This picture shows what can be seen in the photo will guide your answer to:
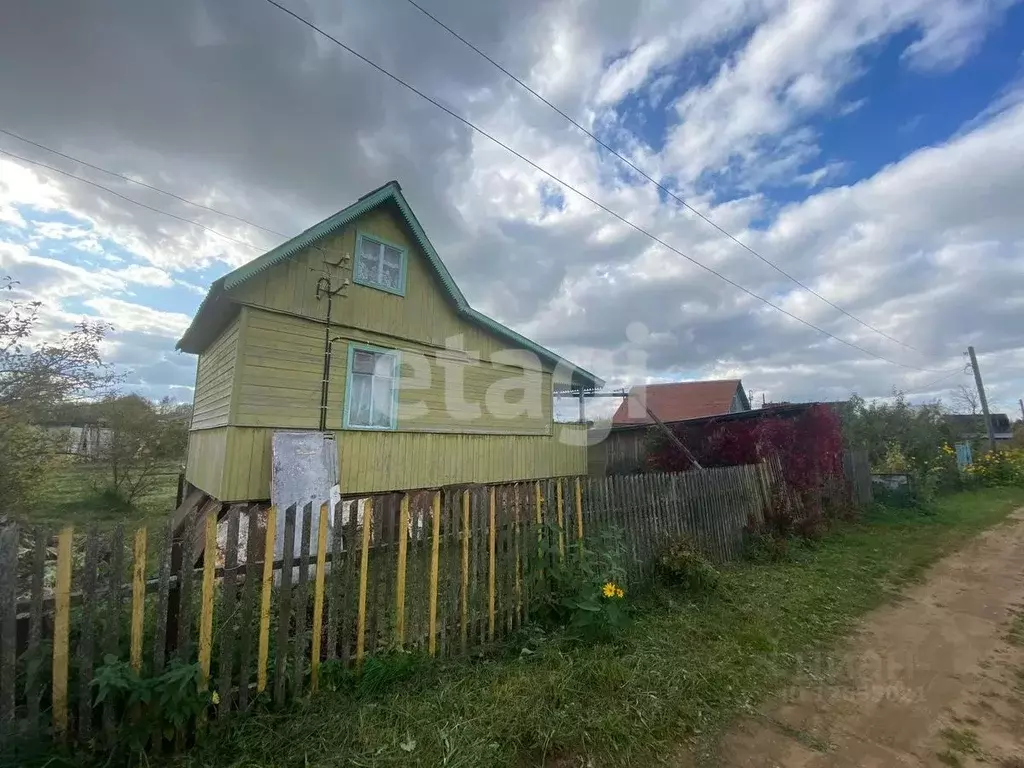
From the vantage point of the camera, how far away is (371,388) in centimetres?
932

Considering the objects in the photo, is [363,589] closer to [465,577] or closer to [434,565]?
[434,565]

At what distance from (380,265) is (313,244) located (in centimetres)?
145

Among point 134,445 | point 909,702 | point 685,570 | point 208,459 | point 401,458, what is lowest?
point 909,702

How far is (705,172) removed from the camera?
10.1 meters

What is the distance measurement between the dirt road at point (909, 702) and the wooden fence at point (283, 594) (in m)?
2.17

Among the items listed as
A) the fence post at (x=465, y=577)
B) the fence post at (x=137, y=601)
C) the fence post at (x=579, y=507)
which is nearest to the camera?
the fence post at (x=137, y=601)

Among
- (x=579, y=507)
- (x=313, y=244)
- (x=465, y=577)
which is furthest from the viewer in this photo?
(x=313, y=244)

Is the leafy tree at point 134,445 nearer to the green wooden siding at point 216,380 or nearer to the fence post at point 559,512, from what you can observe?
the green wooden siding at point 216,380

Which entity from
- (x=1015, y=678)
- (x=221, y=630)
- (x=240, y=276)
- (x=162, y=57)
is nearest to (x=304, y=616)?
(x=221, y=630)

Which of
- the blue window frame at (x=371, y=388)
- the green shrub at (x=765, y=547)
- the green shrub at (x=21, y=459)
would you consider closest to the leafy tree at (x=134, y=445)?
the green shrub at (x=21, y=459)

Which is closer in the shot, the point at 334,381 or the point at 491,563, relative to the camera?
the point at 491,563

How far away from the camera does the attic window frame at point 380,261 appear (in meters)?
9.28

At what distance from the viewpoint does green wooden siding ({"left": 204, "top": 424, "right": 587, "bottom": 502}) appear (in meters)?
7.53

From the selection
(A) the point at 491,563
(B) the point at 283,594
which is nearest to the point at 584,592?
(A) the point at 491,563
